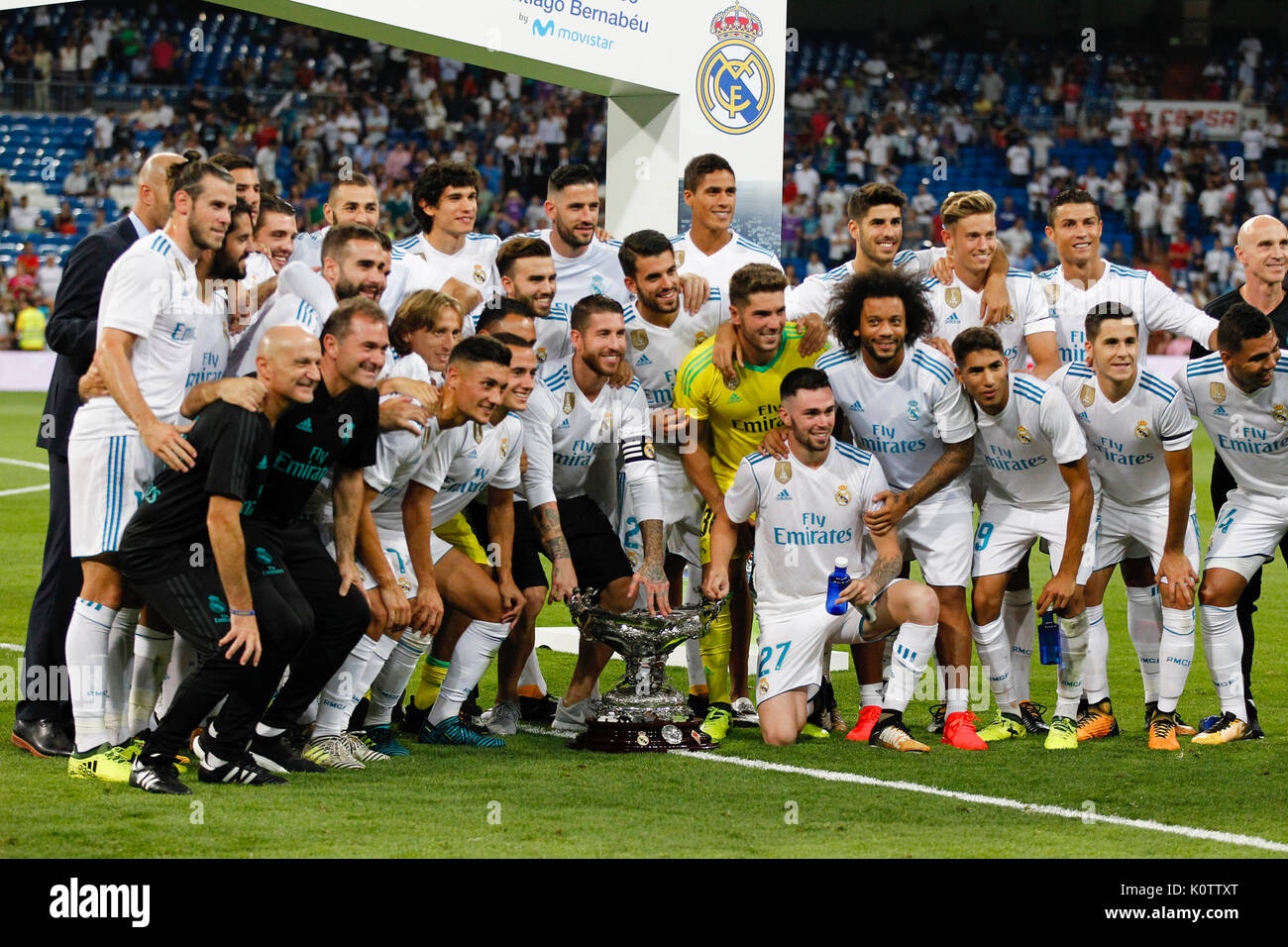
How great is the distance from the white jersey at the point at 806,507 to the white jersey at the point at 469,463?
990 mm

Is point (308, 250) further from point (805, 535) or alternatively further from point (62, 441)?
point (805, 535)

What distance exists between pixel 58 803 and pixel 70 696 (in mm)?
813

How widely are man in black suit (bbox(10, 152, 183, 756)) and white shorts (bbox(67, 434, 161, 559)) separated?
331 millimetres

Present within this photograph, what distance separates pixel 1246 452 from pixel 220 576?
4394 mm

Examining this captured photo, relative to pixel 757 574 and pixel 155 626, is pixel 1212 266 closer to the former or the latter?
pixel 757 574

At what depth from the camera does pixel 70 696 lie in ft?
19.5

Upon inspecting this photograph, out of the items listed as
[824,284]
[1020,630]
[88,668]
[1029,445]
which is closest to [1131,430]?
[1029,445]

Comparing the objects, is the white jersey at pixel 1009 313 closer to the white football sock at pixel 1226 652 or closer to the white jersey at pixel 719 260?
the white jersey at pixel 719 260

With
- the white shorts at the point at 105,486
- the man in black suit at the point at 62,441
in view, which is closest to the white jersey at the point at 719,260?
the man in black suit at the point at 62,441

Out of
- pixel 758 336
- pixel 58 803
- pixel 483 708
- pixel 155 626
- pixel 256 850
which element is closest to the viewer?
pixel 256 850

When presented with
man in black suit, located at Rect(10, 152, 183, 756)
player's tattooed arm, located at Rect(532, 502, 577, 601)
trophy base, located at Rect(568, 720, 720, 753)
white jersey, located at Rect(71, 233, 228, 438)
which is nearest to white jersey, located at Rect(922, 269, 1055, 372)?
player's tattooed arm, located at Rect(532, 502, 577, 601)

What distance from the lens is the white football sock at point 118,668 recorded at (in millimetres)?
5848

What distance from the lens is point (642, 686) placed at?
666 cm

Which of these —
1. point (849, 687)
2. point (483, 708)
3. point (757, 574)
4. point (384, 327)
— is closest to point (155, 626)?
point (384, 327)
